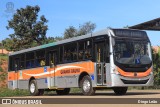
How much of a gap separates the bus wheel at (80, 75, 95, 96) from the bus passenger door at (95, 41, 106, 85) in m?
0.62

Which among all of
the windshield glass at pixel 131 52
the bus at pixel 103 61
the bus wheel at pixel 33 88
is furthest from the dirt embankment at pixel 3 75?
the windshield glass at pixel 131 52

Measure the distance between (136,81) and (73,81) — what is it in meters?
3.81

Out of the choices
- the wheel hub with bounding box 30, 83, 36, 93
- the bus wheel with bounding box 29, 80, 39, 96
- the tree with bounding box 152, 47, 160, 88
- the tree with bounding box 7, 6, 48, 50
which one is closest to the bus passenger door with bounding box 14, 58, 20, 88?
the bus wheel with bounding box 29, 80, 39, 96

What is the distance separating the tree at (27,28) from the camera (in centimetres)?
5994

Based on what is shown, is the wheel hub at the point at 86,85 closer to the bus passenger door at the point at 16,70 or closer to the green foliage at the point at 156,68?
the bus passenger door at the point at 16,70

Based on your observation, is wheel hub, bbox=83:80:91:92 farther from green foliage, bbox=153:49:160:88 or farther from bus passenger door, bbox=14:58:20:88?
green foliage, bbox=153:49:160:88

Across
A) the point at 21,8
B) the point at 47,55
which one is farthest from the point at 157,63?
the point at 21,8

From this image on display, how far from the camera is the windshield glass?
19.1 meters

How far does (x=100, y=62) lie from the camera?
19.7 metres

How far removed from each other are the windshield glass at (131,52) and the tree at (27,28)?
4090 centimetres

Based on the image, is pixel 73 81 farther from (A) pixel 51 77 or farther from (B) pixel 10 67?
(B) pixel 10 67

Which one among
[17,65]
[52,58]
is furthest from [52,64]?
[17,65]

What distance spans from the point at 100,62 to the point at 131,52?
1.57 meters

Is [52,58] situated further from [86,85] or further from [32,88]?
[86,85]
